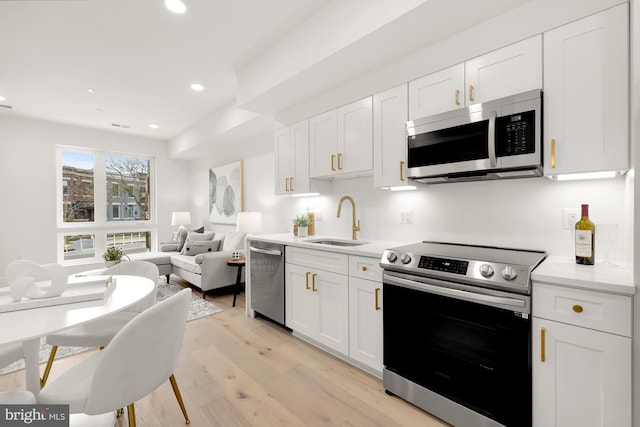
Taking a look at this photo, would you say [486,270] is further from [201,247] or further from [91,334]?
[201,247]

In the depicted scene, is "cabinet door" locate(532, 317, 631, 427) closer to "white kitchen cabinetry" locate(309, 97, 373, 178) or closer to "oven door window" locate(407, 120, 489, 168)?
"oven door window" locate(407, 120, 489, 168)

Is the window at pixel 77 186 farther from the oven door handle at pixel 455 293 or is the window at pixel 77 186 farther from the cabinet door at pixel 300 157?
the oven door handle at pixel 455 293

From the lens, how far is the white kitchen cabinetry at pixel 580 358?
46.5 inches

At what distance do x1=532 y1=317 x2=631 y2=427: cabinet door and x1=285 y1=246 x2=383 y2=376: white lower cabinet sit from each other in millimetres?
926

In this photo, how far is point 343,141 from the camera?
8.70ft

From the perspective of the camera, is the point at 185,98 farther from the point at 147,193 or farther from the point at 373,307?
the point at 373,307

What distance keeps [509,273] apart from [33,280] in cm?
237

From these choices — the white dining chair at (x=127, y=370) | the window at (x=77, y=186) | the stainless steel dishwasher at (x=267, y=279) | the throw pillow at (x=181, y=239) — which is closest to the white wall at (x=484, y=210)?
the stainless steel dishwasher at (x=267, y=279)

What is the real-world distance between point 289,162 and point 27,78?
325 centimetres

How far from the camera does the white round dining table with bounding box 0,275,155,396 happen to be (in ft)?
3.53

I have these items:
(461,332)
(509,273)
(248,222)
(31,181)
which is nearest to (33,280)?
(461,332)

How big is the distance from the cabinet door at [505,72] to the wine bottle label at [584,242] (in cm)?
83

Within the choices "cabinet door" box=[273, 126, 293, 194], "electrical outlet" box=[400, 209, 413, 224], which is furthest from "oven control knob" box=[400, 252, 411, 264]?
"cabinet door" box=[273, 126, 293, 194]

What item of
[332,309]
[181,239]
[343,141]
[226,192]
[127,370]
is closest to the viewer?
[127,370]
